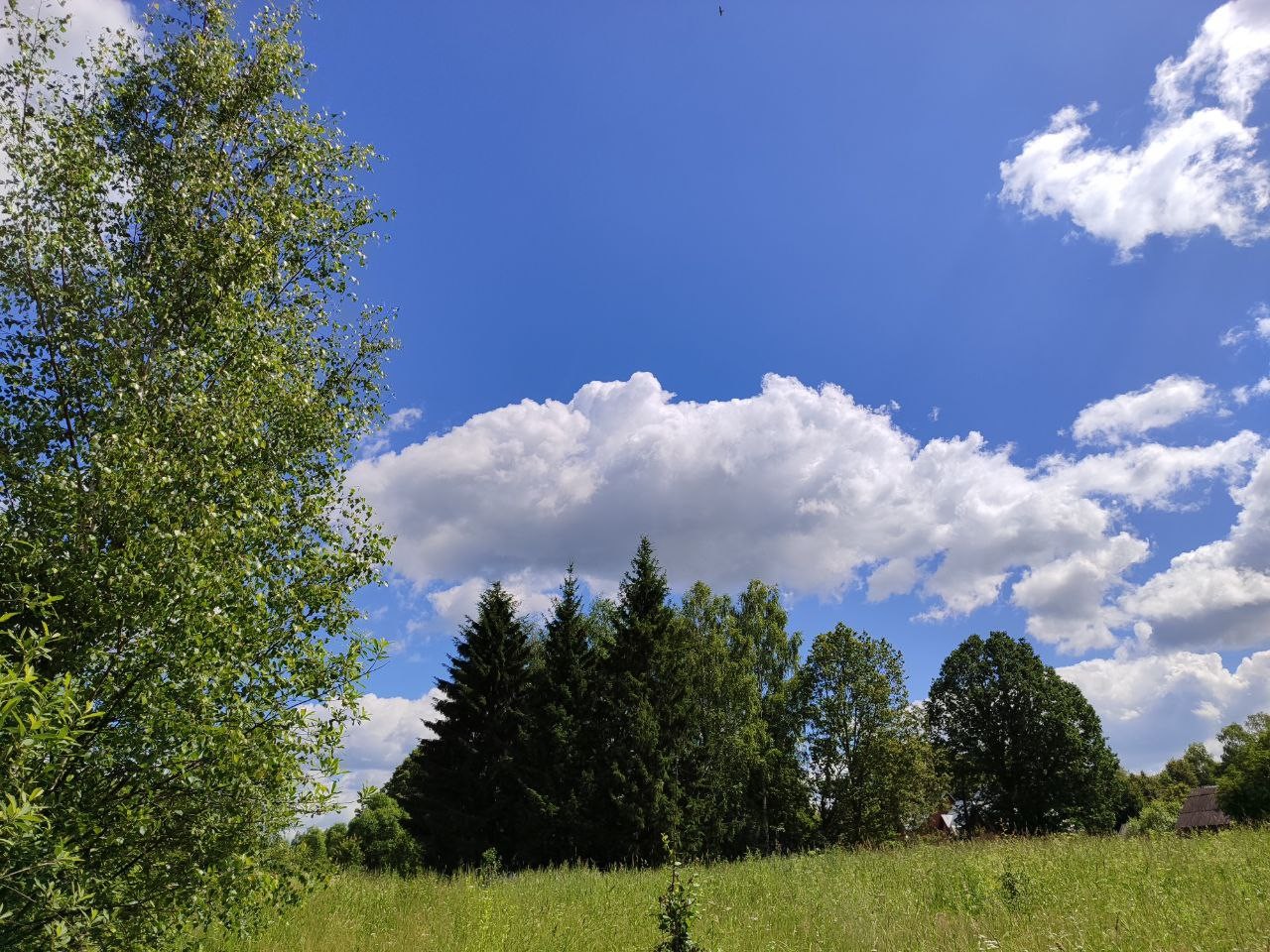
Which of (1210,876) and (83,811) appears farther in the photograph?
(1210,876)

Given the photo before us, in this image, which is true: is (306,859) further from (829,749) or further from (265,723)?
(829,749)

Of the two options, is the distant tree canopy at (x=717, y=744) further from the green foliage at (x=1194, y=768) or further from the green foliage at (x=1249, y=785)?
the green foliage at (x=1194, y=768)

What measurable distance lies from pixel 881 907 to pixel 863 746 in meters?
26.5

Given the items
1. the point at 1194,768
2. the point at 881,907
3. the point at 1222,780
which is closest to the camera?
the point at 881,907

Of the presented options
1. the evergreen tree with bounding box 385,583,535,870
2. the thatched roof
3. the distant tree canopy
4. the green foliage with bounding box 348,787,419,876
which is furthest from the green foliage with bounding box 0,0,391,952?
the thatched roof

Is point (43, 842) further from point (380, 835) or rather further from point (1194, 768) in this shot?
point (1194, 768)

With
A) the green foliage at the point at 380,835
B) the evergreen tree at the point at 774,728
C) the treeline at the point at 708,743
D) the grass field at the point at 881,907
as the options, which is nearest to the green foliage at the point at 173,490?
the grass field at the point at 881,907

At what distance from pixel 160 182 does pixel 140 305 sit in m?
2.46

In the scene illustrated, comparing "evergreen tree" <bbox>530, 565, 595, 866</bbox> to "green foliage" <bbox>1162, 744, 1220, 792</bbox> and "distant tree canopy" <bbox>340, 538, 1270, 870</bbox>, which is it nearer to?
"distant tree canopy" <bbox>340, 538, 1270, 870</bbox>

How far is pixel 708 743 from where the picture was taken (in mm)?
28703

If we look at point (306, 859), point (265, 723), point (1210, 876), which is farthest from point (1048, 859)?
point (265, 723)

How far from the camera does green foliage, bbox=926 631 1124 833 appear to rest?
1560 inches

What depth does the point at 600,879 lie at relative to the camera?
1388 centimetres

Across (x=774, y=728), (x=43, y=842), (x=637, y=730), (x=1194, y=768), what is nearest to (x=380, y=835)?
(x=774, y=728)
